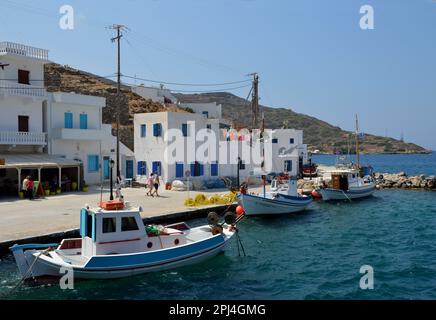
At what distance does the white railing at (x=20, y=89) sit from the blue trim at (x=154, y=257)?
850 inches

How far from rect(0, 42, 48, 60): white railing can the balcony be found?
576 cm

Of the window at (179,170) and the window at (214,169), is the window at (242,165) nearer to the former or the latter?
the window at (214,169)

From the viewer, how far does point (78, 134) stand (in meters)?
35.4

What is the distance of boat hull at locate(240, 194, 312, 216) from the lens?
2700 centimetres

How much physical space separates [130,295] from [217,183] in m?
24.3

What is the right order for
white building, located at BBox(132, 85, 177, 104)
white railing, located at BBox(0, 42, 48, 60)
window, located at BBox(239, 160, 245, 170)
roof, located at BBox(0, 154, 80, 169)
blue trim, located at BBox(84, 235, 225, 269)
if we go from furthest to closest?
white building, located at BBox(132, 85, 177, 104) → window, located at BBox(239, 160, 245, 170) → white railing, located at BBox(0, 42, 48, 60) → roof, located at BBox(0, 154, 80, 169) → blue trim, located at BBox(84, 235, 225, 269)

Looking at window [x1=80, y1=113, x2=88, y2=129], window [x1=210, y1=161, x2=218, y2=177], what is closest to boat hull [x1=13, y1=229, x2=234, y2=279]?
window [x1=210, y1=161, x2=218, y2=177]

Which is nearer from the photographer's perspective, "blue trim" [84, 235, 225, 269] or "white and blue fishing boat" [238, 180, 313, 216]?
"blue trim" [84, 235, 225, 269]

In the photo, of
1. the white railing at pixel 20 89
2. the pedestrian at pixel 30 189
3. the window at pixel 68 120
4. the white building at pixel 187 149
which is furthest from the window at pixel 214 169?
the pedestrian at pixel 30 189

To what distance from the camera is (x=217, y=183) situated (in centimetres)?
3753

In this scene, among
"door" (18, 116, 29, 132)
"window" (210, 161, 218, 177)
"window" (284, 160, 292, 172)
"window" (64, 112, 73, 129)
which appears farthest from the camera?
"window" (284, 160, 292, 172)

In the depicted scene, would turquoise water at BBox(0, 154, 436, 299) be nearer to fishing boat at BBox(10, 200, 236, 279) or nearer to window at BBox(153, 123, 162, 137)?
fishing boat at BBox(10, 200, 236, 279)

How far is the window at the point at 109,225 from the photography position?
1487 centimetres

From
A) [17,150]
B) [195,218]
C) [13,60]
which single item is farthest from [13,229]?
[13,60]
